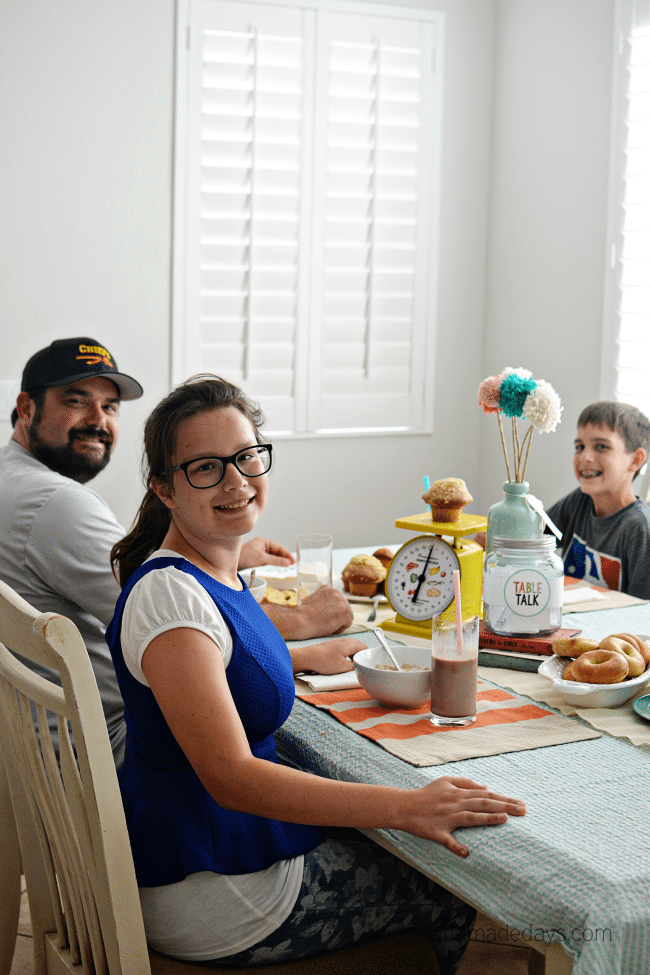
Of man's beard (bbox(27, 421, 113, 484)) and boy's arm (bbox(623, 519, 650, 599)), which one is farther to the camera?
boy's arm (bbox(623, 519, 650, 599))

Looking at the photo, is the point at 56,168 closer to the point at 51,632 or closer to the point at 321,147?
the point at 321,147

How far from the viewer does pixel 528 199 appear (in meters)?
3.52

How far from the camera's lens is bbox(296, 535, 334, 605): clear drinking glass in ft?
6.24

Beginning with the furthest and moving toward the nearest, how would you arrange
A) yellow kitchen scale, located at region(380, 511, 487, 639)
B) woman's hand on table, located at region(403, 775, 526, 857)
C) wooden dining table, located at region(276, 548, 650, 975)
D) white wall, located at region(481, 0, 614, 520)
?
1. white wall, located at region(481, 0, 614, 520)
2. yellow kitchen scale, located at region(380, 511, 487, 639)
3. woman's hand on table, located at region(403, 775, 526, 857)
4. wooden dining table, located at region(276, 548, 650, 975)

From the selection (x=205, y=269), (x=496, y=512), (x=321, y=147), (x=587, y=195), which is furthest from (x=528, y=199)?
(x=496, y=512)

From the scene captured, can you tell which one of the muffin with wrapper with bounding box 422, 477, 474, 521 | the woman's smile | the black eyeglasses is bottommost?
the muffin with wrapper with bounding box 422, 477, 474, 521

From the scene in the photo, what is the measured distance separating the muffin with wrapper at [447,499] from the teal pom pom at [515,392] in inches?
6.8

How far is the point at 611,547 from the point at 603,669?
3.75ft

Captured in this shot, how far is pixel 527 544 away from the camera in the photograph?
61.5 inches

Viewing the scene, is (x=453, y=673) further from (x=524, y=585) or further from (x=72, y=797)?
(x=72, y=797)

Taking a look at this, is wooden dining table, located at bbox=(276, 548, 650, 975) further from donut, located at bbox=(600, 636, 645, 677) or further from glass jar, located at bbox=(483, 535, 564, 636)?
glass jar, located at bbox=(483, 535, 564, 636)

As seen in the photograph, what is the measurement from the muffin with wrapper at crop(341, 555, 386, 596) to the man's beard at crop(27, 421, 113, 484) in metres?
0.56

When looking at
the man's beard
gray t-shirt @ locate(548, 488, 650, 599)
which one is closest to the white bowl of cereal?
the man's beard

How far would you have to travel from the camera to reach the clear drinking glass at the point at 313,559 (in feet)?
6.24
